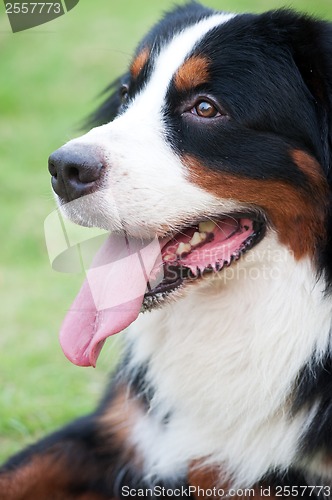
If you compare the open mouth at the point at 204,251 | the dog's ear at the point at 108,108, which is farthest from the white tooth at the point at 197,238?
the dog's ear at the point at 108,108

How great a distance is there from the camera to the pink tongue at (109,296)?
2.75 meters

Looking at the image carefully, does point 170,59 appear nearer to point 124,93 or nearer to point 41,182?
point 124,93

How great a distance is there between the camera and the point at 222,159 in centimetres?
274

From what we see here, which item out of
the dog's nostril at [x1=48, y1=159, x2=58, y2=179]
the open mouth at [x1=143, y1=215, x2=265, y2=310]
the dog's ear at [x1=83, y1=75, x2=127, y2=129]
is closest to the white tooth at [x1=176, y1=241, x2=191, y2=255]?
the open mouth at [x1=143, y1=215, x2=265, y2=310]

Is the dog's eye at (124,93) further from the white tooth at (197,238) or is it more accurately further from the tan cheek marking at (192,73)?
the white tooth at (197,238)

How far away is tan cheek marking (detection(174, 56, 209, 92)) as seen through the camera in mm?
2793

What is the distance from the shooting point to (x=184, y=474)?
3.05 m

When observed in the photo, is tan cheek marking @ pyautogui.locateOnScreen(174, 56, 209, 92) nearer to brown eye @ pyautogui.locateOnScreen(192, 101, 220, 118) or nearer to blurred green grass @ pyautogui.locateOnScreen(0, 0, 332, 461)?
brown eye @ pyautogui.locateOnScreen(192, 101, 220, 118)

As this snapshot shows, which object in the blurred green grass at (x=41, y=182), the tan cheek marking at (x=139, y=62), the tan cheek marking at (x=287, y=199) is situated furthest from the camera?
the blurred green grass at (x=41, y=182)

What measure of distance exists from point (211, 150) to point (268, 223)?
0.31m

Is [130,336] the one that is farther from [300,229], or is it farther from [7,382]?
[7,382]

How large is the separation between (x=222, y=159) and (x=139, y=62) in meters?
0.58

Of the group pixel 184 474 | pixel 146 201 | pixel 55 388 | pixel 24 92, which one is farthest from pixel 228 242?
pixel 24 92

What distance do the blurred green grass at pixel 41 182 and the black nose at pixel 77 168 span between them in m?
0.74
